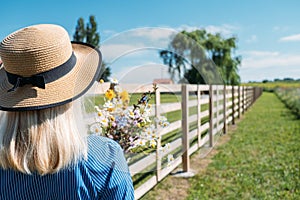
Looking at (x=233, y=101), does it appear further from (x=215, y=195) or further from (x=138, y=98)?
(x=138, y=98)

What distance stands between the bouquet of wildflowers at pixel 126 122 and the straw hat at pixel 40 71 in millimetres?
434

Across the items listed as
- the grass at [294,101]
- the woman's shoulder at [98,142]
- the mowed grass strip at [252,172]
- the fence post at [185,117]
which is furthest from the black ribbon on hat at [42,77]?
the grass at [294,101]

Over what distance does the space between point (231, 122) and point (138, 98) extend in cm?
1011

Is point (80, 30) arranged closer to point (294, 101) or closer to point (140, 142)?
point (294, 101)

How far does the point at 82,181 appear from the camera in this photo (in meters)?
1.09

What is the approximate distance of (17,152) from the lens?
1.05 m

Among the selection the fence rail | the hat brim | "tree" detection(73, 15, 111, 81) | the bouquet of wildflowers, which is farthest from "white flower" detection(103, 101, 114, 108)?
"tree" detection(73, 15, 111, 81)

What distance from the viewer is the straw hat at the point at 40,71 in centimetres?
107

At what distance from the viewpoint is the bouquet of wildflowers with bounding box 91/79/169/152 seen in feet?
5.18

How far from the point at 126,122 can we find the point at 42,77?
0.62 m

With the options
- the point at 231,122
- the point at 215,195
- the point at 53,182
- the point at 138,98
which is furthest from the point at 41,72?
the point at 231,122

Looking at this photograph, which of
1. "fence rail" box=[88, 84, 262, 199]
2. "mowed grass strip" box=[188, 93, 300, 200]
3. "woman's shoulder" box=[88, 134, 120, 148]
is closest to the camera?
"woman's shoulder" box=[88, 134, 120, 148]

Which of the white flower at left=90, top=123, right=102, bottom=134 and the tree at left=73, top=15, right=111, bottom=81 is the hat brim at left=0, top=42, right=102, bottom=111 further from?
the tree at left=73, top=15, right=111, bottom=81

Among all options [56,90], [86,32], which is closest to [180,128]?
[56,90]
